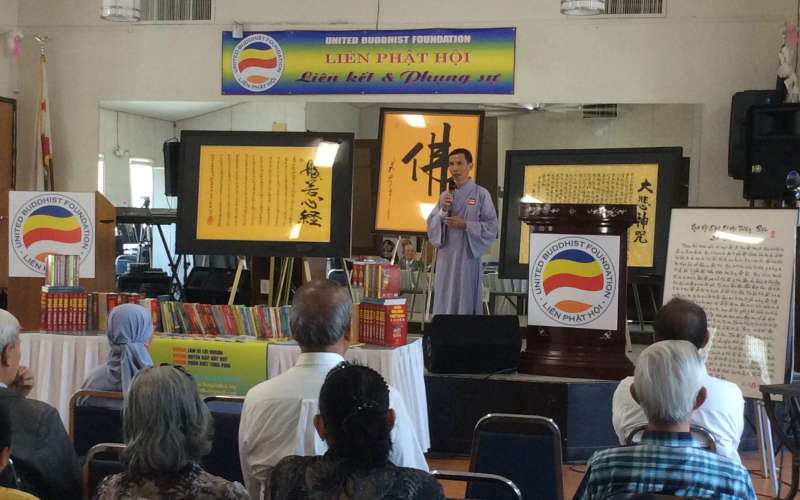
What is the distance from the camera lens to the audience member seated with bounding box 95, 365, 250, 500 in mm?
1697

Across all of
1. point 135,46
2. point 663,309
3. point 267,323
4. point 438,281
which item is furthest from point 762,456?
point 135,46

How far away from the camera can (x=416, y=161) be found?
631 centimetres

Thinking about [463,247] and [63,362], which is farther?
[463,247]

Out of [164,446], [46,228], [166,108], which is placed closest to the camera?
[164,446]

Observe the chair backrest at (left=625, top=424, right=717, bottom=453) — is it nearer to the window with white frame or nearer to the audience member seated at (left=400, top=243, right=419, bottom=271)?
the audience member seated at (left=400, top=243, right=419, bottom=271)

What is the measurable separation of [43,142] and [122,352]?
438 cm

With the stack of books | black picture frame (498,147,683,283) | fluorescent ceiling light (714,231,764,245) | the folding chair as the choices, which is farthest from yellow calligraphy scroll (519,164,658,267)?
the folding chair

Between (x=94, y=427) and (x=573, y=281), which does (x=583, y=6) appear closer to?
Result: (x=573, y=281)

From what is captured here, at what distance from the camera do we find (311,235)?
5160mm

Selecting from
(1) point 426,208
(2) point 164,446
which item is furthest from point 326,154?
(2) point 164,446

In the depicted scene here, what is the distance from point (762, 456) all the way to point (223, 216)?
130 inches

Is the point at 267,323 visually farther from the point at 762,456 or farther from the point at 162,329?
the point at 762,456

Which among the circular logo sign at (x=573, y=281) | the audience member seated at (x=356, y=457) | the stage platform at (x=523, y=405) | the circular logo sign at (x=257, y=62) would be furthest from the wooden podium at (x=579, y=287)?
the circular logo sign at (x=257, y=62)

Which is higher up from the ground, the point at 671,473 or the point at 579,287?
the point at 579,287
